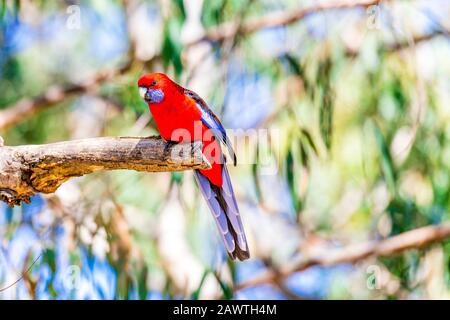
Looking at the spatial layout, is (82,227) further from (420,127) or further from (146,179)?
(420,127)

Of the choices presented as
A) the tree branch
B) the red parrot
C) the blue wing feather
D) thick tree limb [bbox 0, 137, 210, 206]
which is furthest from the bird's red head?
→ the tree branch

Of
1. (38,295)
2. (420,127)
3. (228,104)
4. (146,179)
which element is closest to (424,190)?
(420,127)

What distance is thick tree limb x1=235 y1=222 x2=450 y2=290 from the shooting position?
3.61m

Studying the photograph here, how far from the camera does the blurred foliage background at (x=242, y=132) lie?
329 centimetres

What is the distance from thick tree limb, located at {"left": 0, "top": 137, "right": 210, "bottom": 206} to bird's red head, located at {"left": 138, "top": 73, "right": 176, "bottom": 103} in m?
0.43

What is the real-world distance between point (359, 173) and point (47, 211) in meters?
1.58

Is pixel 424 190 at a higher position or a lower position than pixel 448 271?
higher

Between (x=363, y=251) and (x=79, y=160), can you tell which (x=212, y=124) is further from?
(x=363, y=251)

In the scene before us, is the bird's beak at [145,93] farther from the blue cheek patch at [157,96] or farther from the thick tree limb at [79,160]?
the thick tree limb at [79,160]

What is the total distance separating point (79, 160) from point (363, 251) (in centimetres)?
208

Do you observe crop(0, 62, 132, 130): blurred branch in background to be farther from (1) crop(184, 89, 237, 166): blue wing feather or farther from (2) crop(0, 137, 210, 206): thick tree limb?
(2) crop(0, 137, 210, 206): thick tree limb

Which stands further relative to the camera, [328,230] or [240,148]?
[328,230]

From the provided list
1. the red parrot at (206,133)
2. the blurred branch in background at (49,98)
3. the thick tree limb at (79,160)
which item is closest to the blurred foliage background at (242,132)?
the blurred branch in background at (49,98)

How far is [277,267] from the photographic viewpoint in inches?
165
